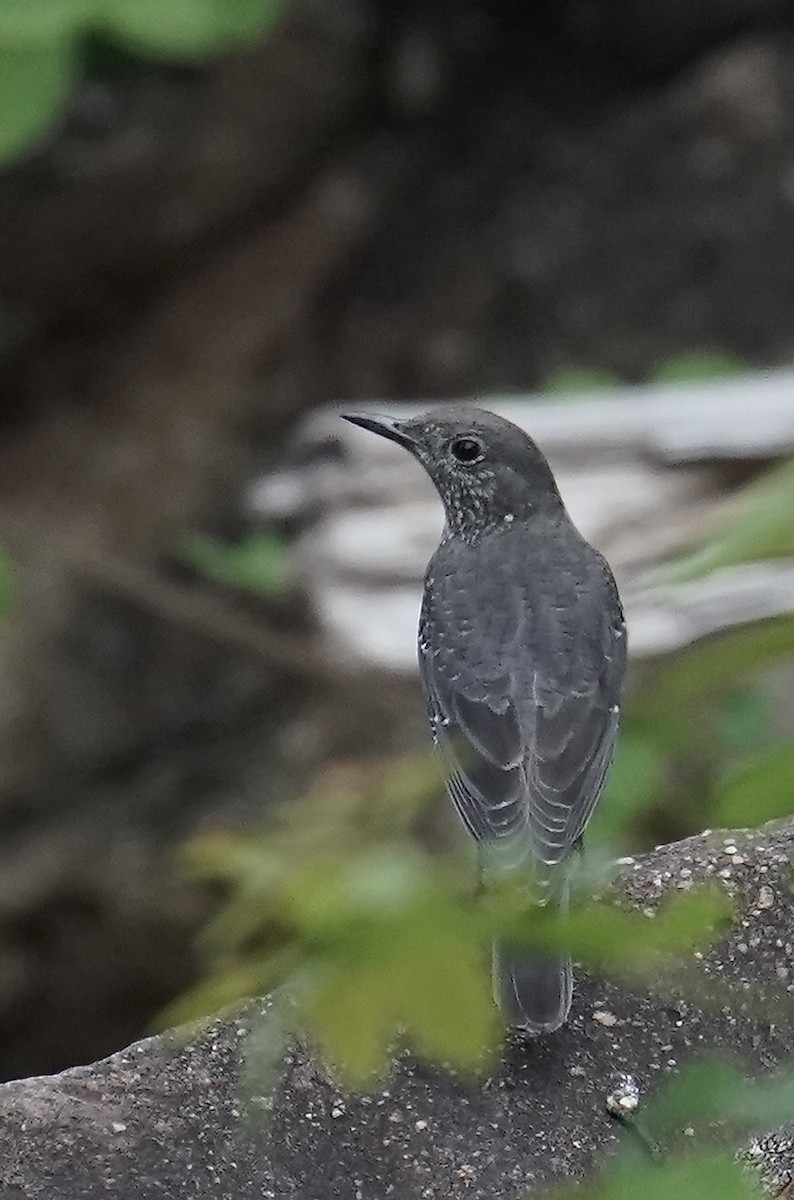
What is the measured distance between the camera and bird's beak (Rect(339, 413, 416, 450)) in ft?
12.8

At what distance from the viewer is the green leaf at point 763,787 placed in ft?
7.01

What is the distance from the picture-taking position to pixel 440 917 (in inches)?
39.7

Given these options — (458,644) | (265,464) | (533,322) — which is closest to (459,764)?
(458,644)

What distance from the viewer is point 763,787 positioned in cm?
214

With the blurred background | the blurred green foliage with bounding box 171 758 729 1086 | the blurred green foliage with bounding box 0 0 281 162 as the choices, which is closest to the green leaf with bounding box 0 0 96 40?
the blurred green foliage with bounding box 0 0 281 162

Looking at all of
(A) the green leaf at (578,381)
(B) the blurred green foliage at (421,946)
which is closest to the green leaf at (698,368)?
(A) the green leaf at (578,381)

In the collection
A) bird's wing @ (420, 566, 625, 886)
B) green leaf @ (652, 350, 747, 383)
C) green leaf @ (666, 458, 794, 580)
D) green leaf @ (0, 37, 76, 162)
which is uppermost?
green leaf @ (652, 350, 747, 383)

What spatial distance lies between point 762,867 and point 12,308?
4.77 meters

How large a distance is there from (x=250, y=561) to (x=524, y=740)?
116 inches

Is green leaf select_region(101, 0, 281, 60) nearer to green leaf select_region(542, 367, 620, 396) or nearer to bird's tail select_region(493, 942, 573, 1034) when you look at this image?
bird's tail select_region(493, 942, 573, 1034)

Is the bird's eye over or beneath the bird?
over

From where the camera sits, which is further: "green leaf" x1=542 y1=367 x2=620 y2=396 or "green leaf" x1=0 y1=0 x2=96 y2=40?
"green leaf" x1=542 y1=367 x2=620 y2=396

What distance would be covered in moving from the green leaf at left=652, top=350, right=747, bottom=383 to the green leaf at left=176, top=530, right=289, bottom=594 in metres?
1.59

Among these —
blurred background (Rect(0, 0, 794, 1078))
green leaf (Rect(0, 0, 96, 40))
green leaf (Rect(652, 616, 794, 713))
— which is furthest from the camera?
blurred background (Rect(0, 0, 794, 1078))
